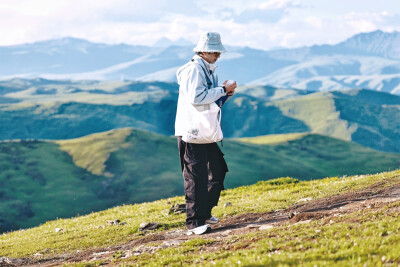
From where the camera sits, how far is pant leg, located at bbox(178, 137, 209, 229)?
12.5 m

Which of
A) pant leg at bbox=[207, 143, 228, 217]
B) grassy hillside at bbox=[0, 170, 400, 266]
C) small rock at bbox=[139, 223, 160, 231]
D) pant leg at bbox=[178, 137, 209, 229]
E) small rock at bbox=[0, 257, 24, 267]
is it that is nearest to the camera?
grassy hillside at bbox=[0, 170, 400, 266]

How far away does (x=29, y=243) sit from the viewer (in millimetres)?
17641

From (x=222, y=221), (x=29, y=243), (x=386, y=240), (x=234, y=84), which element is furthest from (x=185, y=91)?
(x=29, y=243)

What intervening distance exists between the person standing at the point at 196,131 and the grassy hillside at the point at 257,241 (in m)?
0.93

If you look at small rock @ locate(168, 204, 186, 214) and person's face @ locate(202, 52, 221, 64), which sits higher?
person's face @ locate(202, 52, 221, 64)

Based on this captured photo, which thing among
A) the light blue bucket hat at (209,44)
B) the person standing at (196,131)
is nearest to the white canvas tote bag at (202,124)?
the person standing at (196,131)

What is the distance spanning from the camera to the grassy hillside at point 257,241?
338 inches

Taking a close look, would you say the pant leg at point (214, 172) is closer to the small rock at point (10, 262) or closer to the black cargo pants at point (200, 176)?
the black cargo pants at point (200, 176)

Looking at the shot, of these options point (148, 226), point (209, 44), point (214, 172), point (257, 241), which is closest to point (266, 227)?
point (257, 241)

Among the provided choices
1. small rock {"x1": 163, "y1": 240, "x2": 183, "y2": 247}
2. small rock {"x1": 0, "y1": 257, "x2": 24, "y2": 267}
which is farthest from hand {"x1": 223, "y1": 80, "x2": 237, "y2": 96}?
small rock {"x1": 0, "y1": 257, "x2": 24, "y2": 267}

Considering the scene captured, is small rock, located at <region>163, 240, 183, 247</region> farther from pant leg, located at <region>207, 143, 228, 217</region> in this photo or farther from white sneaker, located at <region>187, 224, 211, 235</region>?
pant leg, located at <region>207, 143, 228, 217</region>

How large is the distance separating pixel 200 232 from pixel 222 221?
2.39m

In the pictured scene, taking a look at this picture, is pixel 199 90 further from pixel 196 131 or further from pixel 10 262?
pixel 10 262

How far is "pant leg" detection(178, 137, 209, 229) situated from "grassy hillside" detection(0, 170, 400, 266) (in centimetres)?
71
